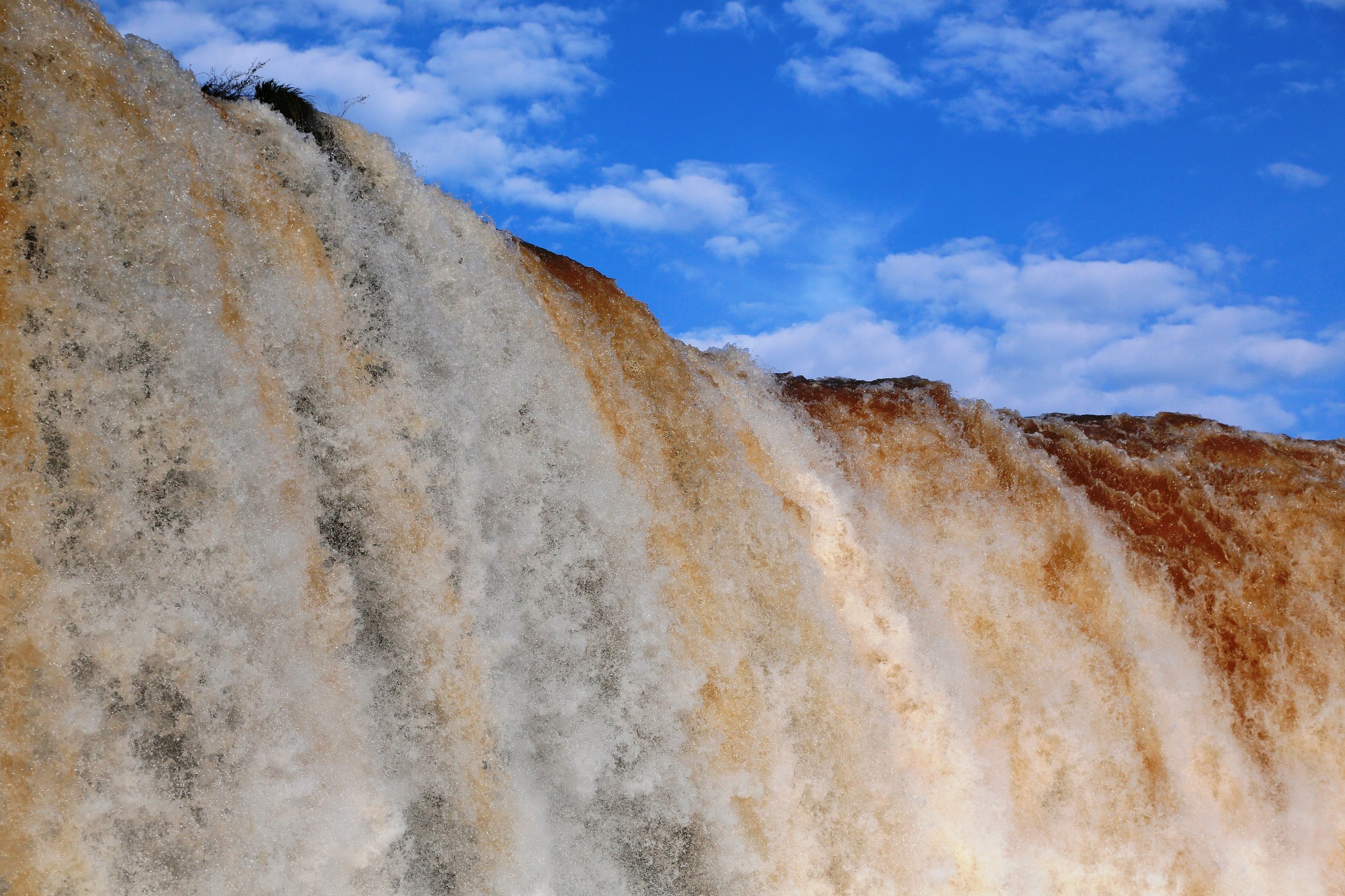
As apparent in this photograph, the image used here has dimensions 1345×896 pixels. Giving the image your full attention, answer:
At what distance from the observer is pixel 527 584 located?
4.70m

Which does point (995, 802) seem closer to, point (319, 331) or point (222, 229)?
point (319, 331)

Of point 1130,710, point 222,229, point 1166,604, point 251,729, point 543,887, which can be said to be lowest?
point 543,887

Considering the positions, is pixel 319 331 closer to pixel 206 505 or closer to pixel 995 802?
pixel 206 505

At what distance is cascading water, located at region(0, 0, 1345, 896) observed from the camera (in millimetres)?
3537

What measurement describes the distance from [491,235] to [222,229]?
1.37 m

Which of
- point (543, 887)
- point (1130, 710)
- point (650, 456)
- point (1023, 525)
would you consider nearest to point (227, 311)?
point (650, 456)

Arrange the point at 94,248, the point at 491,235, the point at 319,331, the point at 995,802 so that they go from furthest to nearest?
the point at 995,802
the point at 491,235
the point at 319,331
the point at 94,248

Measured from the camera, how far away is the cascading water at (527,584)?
11.6 feet

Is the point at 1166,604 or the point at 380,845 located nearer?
the point at 380,845

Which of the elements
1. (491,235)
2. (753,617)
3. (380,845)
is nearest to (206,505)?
(380,845)

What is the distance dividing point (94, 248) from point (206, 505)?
0.98m

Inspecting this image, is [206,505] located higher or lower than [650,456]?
lower

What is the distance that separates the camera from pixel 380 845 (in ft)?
13.1

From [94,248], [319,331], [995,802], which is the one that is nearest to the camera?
[94,248]
